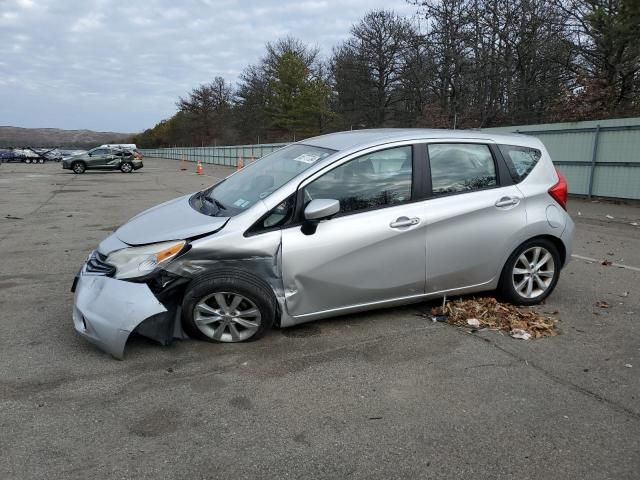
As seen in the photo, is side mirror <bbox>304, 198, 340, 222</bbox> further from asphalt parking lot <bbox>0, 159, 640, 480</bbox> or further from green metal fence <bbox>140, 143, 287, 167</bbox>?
green metal fence <bbox>140, 143, 287, 167</bbox>

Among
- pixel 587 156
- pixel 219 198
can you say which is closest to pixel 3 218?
pixel 219 198

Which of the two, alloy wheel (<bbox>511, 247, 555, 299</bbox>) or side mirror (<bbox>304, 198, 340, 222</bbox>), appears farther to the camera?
alloy wheel (<bbox>511, 247, 555, 299</bbox>)

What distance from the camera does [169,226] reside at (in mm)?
4145

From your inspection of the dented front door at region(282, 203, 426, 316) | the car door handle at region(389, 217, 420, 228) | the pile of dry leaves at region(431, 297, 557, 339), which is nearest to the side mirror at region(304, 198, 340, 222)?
the dented front door at region(282, 203, 426, 316)

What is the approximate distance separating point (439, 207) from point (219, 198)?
1947mm

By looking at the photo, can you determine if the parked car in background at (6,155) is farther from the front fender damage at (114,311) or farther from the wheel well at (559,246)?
the wheel well at (559,246)

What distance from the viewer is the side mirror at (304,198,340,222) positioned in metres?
3.90

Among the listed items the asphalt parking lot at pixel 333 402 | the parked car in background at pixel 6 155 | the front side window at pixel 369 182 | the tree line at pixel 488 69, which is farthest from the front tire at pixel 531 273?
the parked car in background at pixel 6 155

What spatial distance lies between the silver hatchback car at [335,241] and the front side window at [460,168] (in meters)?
0.01

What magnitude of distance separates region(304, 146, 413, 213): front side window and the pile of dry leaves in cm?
114

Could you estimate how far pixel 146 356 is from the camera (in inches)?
151

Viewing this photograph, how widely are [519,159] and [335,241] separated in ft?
7.04

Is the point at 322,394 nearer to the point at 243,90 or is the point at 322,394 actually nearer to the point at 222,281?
the point at 222,281

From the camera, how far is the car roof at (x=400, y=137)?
4477 millimetres
